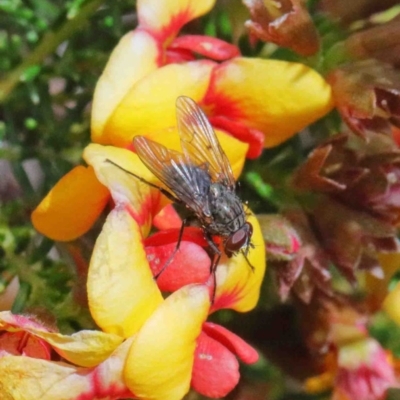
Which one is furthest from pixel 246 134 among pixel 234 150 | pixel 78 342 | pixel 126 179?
pixel 78 342

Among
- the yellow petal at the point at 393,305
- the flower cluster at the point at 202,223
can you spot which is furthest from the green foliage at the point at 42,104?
the yellow petal at the point at 393,305

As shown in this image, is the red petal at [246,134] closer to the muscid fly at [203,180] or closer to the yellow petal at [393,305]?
the muscid fly at [203,180]

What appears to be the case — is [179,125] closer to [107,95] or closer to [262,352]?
[107,95]

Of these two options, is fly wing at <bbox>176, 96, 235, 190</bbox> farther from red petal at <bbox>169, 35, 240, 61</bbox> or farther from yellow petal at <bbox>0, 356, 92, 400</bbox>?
yellow petal at <bbox>0, 356, 92, 400</bbox>

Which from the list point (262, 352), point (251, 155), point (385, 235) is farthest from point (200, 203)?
point (262, 352)

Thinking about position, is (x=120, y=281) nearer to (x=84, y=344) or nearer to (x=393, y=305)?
(x=84, y=344)

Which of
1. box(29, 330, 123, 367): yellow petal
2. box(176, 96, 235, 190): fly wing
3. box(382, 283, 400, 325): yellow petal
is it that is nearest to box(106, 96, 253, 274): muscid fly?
box(176, 96, 235, 190): fly wing

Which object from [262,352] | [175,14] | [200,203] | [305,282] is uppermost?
[175,14]
